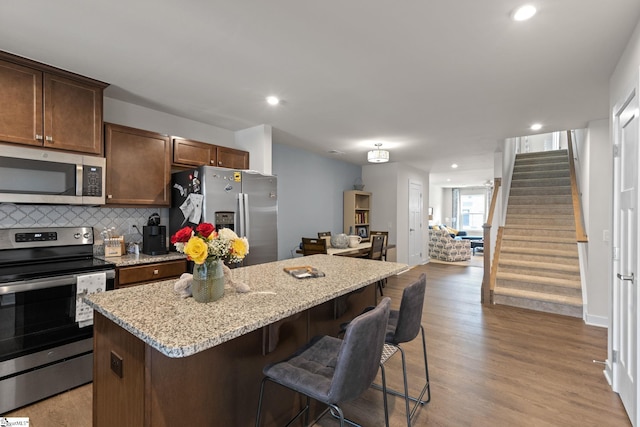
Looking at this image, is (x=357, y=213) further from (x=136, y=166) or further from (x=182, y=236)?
(x=182, y=236)

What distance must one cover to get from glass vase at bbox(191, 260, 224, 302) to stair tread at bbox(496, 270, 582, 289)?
4602 millimetres

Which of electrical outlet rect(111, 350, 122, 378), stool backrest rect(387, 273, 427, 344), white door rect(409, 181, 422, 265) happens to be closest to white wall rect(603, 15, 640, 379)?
stool backrest rect(387, 273, 427, 344)

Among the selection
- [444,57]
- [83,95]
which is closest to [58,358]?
[83,95]

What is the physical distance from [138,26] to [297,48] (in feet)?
3.29

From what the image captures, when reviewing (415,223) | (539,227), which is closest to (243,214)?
(539,227)

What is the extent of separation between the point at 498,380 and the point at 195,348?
8.24 ft

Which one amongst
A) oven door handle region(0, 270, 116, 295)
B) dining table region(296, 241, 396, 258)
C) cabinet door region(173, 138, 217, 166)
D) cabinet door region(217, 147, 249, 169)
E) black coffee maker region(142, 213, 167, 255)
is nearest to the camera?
oven door handle region(0, 270, 116, 295)

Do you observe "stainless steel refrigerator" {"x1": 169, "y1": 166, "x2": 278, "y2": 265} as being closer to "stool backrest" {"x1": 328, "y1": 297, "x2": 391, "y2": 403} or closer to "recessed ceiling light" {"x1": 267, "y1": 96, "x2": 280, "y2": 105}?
"recessed ceiling light" {"x1": 267, "y1": 96, "x2": 280, "y2": 105}

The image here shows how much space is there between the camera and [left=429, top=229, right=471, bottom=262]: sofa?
324 inches

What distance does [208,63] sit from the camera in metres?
2.36

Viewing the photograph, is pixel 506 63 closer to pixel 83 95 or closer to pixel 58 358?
pixel 83 95

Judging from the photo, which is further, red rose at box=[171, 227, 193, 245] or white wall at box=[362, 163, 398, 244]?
white wall at box=[362, 163, 398, 244]

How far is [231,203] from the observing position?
3.32 metres

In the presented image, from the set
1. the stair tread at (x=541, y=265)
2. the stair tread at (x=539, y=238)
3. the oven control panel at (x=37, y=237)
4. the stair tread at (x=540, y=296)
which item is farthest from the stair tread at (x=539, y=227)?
the oven control panel at (x=37, y=237)
